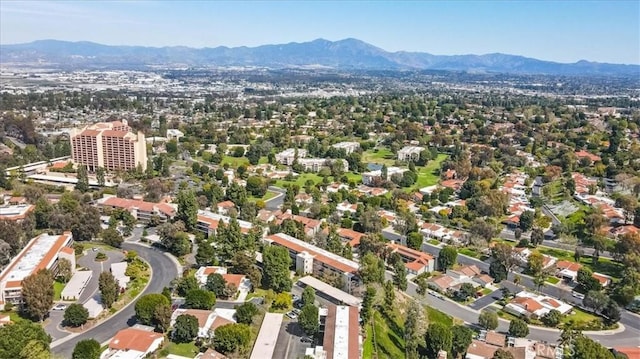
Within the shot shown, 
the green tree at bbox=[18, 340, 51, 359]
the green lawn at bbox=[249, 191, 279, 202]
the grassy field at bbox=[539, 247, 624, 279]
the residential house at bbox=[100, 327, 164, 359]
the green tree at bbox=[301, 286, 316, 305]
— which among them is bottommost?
the green lawn at bbox=[249, 191, 279, 202]

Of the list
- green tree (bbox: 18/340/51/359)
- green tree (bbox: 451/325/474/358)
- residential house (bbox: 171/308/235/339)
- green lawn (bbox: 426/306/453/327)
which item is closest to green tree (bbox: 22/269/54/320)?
Result: green tree (bbox: 18/340/51/359)

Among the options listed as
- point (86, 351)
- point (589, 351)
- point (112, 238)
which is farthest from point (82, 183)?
point (589, 351)

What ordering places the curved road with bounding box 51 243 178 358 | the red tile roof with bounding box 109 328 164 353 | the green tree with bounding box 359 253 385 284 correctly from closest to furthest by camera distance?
Answer: the red tile roof with bounding box 109 328 164 353 < the curved road with bounding box 51 243 178 358 < the green tree with bounding box 359 253 385 284

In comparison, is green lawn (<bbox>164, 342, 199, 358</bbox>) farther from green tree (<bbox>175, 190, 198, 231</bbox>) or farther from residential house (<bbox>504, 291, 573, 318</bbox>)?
residential house (<bbox>504, 291, 573, 318</bbox>)

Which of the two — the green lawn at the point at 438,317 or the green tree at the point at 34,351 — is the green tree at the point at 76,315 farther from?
the green lawn at the point at 438,317

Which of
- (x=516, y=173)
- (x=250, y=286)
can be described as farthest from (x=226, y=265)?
(x=516, y=173)

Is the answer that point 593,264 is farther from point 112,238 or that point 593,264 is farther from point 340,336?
point 112,238
